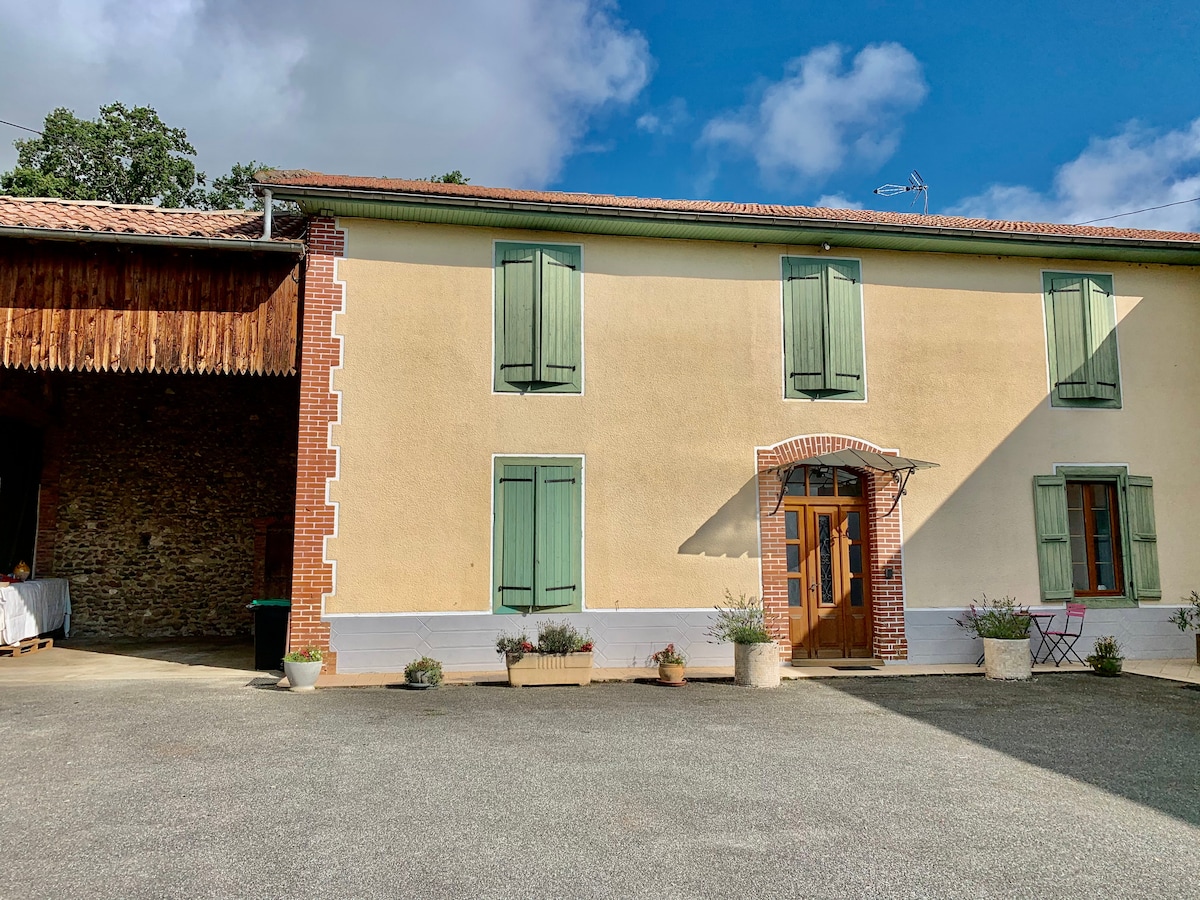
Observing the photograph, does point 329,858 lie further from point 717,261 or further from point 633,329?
point 717,261

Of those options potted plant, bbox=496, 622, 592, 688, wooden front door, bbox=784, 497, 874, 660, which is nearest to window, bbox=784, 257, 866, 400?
wooden front door, bbox=784, 497, 874, 660

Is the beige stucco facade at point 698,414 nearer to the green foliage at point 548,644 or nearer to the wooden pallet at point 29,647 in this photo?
A: the green foliage at point 548,644

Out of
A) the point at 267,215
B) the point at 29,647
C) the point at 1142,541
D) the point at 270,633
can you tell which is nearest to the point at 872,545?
the point at 1142,541

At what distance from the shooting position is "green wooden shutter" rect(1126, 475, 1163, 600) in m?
9.60

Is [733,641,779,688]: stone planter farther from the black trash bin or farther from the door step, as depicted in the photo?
the black trash bin

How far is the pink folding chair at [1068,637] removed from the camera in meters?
9.34

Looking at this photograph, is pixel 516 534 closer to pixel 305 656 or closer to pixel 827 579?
pixel 305 656

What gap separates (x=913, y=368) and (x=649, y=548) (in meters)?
3.81

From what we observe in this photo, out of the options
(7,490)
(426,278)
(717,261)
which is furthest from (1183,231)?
(7,490)

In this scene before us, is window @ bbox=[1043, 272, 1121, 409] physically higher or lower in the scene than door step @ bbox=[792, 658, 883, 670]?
higher

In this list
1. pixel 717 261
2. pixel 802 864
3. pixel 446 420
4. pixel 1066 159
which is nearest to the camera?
pixel 802 864

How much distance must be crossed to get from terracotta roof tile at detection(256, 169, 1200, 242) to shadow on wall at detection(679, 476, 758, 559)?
3.15m

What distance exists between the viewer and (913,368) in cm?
961

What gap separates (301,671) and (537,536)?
2631mm
